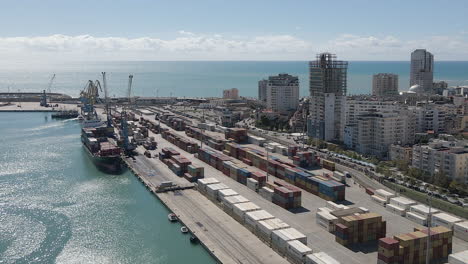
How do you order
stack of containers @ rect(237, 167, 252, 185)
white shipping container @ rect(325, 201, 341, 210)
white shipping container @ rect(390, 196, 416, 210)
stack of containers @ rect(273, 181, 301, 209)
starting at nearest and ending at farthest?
white shipping container @ rect(325, 201, 341, 210), white shipping container @ rect(390, 196, 416, 210), stack of containers @ rect(273, 181, 301, 209), stack of containers @ rect(237, 167, 252, 185)

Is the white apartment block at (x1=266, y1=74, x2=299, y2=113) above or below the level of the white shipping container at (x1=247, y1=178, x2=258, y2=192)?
above

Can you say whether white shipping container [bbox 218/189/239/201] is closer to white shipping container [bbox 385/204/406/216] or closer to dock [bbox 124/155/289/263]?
dock [bbox 124/155/289/263]

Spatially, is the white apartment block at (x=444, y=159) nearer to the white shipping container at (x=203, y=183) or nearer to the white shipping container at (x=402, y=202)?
the white shipping container at (x=402, y=202)

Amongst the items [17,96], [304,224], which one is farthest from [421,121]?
[17,96]

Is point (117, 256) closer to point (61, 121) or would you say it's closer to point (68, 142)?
point (68, 142)

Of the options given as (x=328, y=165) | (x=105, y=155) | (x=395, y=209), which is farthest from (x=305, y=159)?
(x=105, y=155)

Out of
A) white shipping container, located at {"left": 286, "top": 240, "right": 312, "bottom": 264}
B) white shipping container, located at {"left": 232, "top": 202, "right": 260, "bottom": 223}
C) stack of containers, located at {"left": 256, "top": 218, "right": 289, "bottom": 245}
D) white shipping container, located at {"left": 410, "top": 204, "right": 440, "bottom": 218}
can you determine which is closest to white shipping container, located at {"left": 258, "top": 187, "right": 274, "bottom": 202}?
white shipping container, located at {"left": 232, "top": 202, "right": 260, "bottom": 223}
